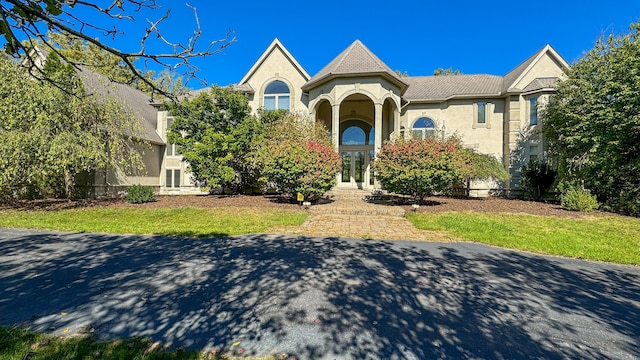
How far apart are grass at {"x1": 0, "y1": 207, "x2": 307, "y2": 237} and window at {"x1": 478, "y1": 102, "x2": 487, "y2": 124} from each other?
1602 centimetres

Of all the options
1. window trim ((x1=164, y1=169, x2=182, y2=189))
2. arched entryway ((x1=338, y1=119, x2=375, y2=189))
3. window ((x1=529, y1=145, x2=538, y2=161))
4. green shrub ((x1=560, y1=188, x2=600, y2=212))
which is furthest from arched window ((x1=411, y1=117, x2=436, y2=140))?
window trim ((x1=164, y1=169, x2=182, y2=189))

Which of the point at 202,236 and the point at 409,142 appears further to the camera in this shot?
the point at 409,142

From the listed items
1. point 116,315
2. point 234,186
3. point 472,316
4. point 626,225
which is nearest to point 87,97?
point 234,186

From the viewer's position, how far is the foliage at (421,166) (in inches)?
466

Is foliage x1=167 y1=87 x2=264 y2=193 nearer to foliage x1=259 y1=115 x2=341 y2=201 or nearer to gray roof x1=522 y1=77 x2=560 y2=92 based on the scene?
foliage x1=259 y1=115 x2=341 y2=201

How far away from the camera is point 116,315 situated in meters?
3.25

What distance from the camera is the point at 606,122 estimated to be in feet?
39.0

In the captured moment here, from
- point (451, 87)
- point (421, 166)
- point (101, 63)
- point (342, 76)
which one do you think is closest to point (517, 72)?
point (451, 87)

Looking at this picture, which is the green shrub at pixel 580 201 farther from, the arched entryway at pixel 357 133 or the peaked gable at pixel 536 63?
the arched entryway at pixel 357 133

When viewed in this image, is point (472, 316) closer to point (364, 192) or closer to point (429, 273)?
point (429, 273)

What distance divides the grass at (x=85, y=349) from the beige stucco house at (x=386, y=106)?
15396 mm

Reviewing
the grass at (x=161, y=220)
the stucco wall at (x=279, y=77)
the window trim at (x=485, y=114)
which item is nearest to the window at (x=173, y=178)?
the stucco wall at (x=279, y=77)

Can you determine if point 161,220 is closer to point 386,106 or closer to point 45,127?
point 45,127

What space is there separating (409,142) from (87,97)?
14.3 m
